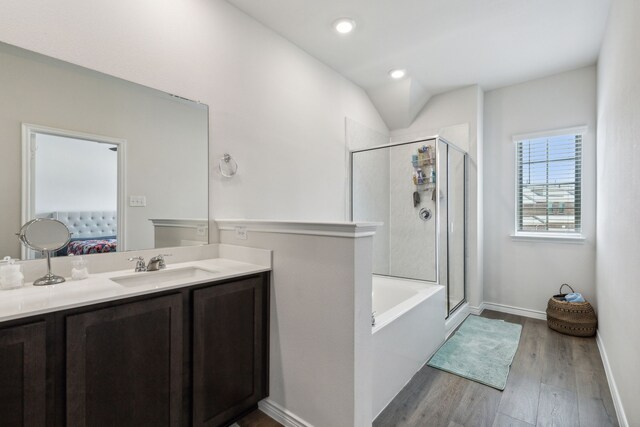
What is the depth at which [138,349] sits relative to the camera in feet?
4.06

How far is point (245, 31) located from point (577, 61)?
3.23 meters

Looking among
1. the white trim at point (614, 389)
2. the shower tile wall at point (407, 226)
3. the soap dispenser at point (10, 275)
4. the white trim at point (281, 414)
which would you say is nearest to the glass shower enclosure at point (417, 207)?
the shower tile wall at point (407, 226)

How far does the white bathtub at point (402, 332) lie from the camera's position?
175 cm

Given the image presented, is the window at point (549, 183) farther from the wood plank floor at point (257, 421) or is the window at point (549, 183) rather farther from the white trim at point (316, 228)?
the wood plank floor at point (257, 421)

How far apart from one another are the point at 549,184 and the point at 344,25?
2.82 m

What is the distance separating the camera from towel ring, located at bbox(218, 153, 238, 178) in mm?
2111

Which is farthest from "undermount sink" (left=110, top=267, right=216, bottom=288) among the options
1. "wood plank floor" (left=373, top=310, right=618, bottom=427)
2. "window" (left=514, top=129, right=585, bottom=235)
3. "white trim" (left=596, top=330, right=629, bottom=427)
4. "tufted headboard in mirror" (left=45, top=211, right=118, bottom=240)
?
"window" (left=514, top=129, right=585, bottom=235)

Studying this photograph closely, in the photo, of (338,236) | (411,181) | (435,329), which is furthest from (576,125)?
(338,236)

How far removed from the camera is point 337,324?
146cm

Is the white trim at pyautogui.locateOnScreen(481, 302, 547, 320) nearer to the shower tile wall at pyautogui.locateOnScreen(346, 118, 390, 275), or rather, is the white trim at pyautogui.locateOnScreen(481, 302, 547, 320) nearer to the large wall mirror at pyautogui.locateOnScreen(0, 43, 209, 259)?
the shower tile wall at pyautogui.locateOnScreen(346, 118, 390, 275)

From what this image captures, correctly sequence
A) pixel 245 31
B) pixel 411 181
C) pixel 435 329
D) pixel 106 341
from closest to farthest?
pixel 106 341
pixel 245 31
pixel 435 329
pixel 411 181

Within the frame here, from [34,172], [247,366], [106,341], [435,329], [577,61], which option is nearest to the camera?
[106,341]

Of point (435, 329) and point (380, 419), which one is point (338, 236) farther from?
point (435, 329)

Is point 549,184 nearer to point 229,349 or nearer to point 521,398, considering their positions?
point 521,398
